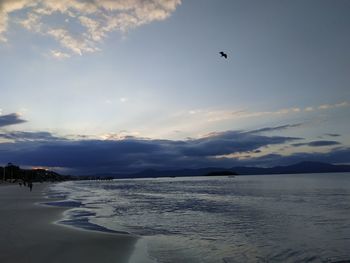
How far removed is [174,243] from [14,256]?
648cm

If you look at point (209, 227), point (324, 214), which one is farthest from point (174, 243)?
point (324, 214)

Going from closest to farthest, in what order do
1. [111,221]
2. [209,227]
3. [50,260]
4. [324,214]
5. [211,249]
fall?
[50,260], [211,249], [209,227], [111,221], [324,214]

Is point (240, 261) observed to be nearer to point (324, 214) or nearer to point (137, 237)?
point (137, 237)

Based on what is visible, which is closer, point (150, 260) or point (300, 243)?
point (150, 260)

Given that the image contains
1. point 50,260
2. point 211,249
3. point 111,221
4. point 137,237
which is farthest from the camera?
point 111,221

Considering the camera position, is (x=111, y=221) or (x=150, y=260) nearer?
A: (x=150, y=260)

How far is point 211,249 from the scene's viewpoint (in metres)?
14.1

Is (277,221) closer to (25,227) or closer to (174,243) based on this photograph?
(174,243)

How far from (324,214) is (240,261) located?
1611cm

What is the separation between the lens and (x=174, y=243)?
15336 mm

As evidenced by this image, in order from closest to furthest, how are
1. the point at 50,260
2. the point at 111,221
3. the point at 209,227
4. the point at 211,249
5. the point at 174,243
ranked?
the point at 50,260, the point at 211,249, the point at 174,243, the point at 209,227, the point at 111,221

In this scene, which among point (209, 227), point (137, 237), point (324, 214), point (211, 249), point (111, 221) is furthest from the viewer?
point (324, 214)

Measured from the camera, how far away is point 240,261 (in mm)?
12305

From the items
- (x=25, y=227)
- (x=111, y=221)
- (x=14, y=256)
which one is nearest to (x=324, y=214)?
(x=111, y=221)
